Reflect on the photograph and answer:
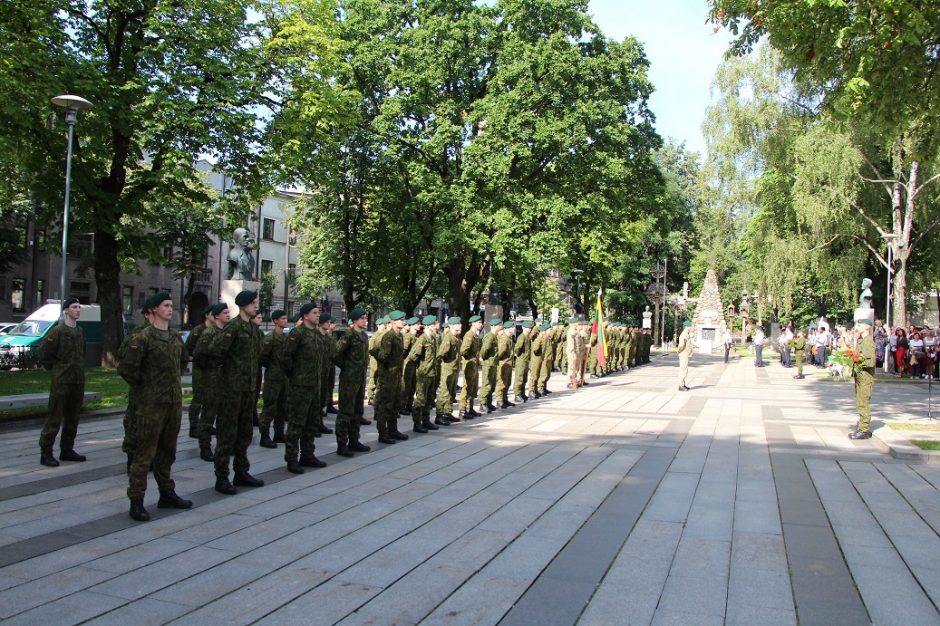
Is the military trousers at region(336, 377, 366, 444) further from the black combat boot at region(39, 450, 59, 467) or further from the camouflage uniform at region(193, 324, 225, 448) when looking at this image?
the black combat boot at region(39, 450, 59, 467)

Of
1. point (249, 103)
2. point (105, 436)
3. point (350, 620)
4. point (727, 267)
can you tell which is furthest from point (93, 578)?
point (727, 267)

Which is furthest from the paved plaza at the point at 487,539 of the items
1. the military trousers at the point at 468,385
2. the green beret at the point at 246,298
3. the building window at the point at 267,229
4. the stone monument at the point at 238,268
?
the building window at the point at 267,229

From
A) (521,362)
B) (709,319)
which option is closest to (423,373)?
(521,362)

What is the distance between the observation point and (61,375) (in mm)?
8570

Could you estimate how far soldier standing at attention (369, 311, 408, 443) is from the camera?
1083 cm

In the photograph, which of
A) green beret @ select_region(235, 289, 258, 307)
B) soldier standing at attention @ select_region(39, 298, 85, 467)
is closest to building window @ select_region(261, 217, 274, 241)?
soldier standing at attention @ select_region(39, 298, 85, 467)

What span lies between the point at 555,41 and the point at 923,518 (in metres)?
23.5

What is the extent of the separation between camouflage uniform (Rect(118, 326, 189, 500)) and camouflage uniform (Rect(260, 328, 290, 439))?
3116 mm

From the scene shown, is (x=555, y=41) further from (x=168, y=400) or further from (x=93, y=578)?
(x=93, y=578)

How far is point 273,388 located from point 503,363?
6.43 meters

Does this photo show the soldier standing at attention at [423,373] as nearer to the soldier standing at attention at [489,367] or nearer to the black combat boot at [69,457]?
the soldier standing at attention at [489,367]

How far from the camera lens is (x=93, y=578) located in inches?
197

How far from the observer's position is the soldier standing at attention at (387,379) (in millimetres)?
10828

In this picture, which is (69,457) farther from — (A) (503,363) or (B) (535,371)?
(B) (535,371)
